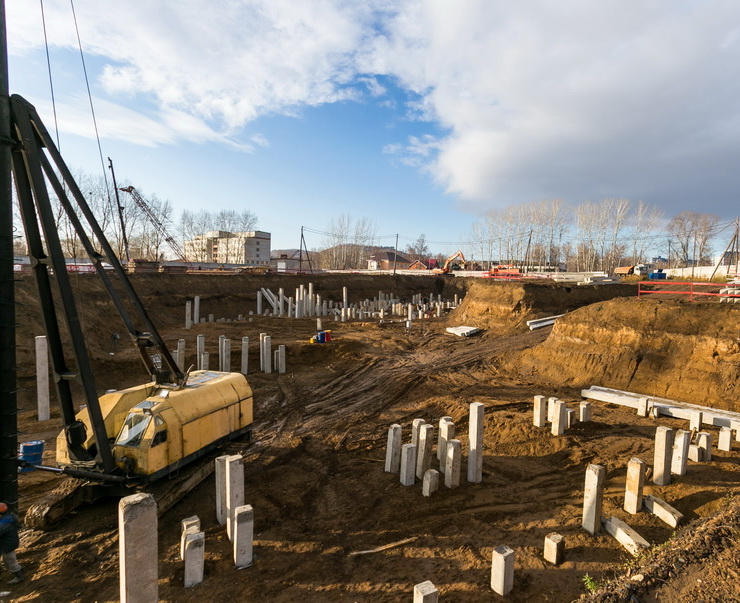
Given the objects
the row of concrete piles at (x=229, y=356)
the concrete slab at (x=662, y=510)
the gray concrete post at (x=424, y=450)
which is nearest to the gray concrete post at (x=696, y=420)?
the concrete slab at (x=662, y=510)

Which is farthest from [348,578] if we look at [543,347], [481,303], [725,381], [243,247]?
[243,247]

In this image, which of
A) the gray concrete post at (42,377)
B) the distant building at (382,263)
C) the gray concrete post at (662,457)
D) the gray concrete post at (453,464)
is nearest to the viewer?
the gray concrete post at (662,457)

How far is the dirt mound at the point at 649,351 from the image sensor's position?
10102 mm

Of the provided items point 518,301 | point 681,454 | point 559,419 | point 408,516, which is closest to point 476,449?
point 408,516

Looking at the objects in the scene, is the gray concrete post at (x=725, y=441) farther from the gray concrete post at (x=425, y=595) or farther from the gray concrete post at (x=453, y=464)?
the gray concrete post at (x=425, y=595)

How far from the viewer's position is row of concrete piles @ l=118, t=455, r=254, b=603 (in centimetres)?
302

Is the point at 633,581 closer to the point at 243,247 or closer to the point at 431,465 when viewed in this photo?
the point at 431,465

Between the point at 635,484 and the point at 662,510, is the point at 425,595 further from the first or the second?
the point at 662,510

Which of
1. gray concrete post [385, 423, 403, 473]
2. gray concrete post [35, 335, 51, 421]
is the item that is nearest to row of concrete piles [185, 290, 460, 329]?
gray concrete post [35, 335, 51, 421]

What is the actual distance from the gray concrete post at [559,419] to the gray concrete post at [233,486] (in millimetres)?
6270

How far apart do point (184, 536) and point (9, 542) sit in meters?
2.00

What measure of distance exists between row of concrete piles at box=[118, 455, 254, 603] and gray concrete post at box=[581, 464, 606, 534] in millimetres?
4296

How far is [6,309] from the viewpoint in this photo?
510 cm

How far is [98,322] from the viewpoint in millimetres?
18125
